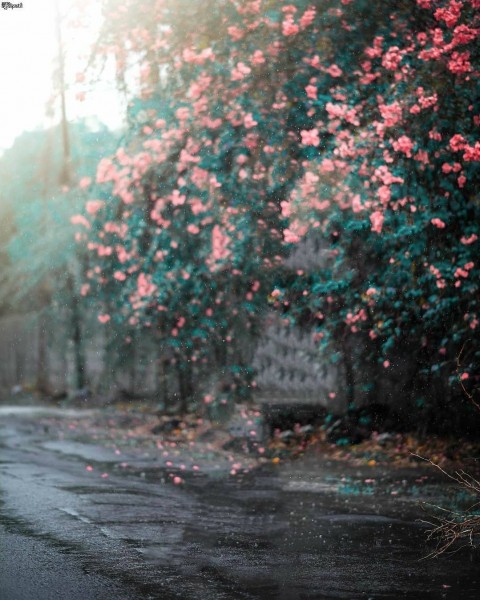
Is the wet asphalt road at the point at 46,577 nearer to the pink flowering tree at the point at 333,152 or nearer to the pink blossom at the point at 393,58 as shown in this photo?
the pink flowering tree at the point at 333,152

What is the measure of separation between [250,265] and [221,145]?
2782 mm

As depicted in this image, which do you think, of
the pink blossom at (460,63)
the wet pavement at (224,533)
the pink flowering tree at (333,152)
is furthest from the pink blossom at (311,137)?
the wet pavement at (224,533)

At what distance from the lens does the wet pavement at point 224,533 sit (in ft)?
20.7

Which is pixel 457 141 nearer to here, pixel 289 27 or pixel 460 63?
pixel 460 63

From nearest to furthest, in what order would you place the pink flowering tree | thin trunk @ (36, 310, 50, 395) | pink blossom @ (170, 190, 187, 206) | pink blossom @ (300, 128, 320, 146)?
the pink flowering tree, pink blossom @ (300, 128, 320, 146), pink blossom @ (170, 190, 187, 206), thin trunk @ (36, 310, 50, 395)

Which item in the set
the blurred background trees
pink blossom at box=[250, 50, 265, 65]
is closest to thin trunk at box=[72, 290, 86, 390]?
the blurred background trees

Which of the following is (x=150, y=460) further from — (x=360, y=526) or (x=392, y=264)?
(x=360, y=526)

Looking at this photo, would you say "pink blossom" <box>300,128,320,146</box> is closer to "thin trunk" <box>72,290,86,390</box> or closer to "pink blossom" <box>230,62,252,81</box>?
"pink blossom" <box>230,62,252,81</box>

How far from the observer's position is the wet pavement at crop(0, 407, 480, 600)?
630cm

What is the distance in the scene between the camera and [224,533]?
27.2ft

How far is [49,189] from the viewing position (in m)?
34.0

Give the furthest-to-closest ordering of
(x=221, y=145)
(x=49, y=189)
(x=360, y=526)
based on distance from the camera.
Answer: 1. (x=49, y=189)
2. (x=221, y=145)
3. (x=360, y=526)

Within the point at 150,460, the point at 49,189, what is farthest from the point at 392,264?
the point at 49,189

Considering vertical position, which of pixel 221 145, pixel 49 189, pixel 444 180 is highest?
pixel 49 189
